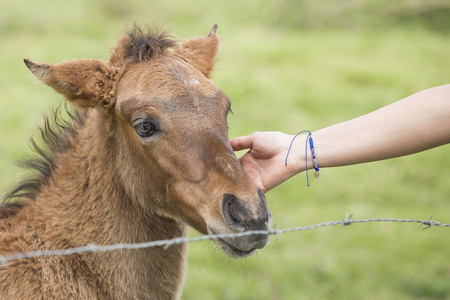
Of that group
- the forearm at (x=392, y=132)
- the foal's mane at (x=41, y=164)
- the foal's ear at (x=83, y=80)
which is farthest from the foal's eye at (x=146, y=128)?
the forearm at (x=392, y=132)

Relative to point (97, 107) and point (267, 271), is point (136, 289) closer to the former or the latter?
point (97, 107)

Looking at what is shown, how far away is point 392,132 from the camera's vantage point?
3.69m

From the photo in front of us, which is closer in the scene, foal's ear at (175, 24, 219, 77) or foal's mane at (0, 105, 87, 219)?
foal's mane at (0, 105, 87, 219)

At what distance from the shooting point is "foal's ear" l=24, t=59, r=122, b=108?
3.62 meters

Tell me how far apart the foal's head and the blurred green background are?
39 centimetres

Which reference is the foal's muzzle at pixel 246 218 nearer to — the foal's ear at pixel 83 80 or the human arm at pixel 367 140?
the human arm at pixel 367 140

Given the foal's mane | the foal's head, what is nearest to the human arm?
the foal's head

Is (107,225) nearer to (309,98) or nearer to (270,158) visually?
(270,158)

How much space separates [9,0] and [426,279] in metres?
12.9

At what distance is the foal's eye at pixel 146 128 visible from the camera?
3646 millimetres

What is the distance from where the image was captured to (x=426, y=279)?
700 centimetres

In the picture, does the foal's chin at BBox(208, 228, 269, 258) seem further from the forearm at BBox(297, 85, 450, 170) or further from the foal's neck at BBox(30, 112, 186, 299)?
the forearm at BBox(297, 85, 450, 170)

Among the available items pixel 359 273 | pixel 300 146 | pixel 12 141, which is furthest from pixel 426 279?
pixel 12 141

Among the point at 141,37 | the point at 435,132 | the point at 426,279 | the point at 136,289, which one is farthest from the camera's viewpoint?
the point at 426,279
